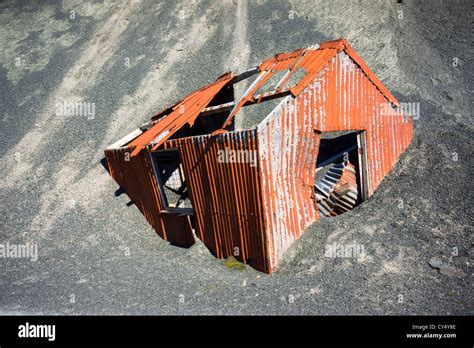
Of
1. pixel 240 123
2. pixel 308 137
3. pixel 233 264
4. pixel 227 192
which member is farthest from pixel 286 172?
pixel 240 123

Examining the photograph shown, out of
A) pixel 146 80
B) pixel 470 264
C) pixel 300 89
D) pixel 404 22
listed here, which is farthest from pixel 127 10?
pixel 470 264

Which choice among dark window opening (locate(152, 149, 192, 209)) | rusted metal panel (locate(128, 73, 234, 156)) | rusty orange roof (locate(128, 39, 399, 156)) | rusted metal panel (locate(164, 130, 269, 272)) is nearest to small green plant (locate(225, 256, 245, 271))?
rusted metal panel (locate(164, 130, 269, 272))

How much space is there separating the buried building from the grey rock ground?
0.50m

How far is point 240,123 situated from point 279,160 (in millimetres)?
8293

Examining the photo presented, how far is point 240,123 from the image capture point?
56.3ft

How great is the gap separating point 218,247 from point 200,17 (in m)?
17.8

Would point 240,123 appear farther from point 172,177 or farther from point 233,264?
point 233,264

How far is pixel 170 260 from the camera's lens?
10.6 meters

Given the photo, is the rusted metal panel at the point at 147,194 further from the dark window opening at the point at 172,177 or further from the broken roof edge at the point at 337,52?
the broken roof edge at the point at 337,52

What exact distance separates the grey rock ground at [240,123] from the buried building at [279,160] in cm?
50

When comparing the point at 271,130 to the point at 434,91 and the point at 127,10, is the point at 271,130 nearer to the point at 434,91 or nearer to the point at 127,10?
the point at 434,91

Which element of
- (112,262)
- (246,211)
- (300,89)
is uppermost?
(300,89)

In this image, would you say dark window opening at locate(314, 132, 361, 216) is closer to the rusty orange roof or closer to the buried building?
the buried building

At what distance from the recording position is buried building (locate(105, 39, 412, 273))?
8961 millimetres
